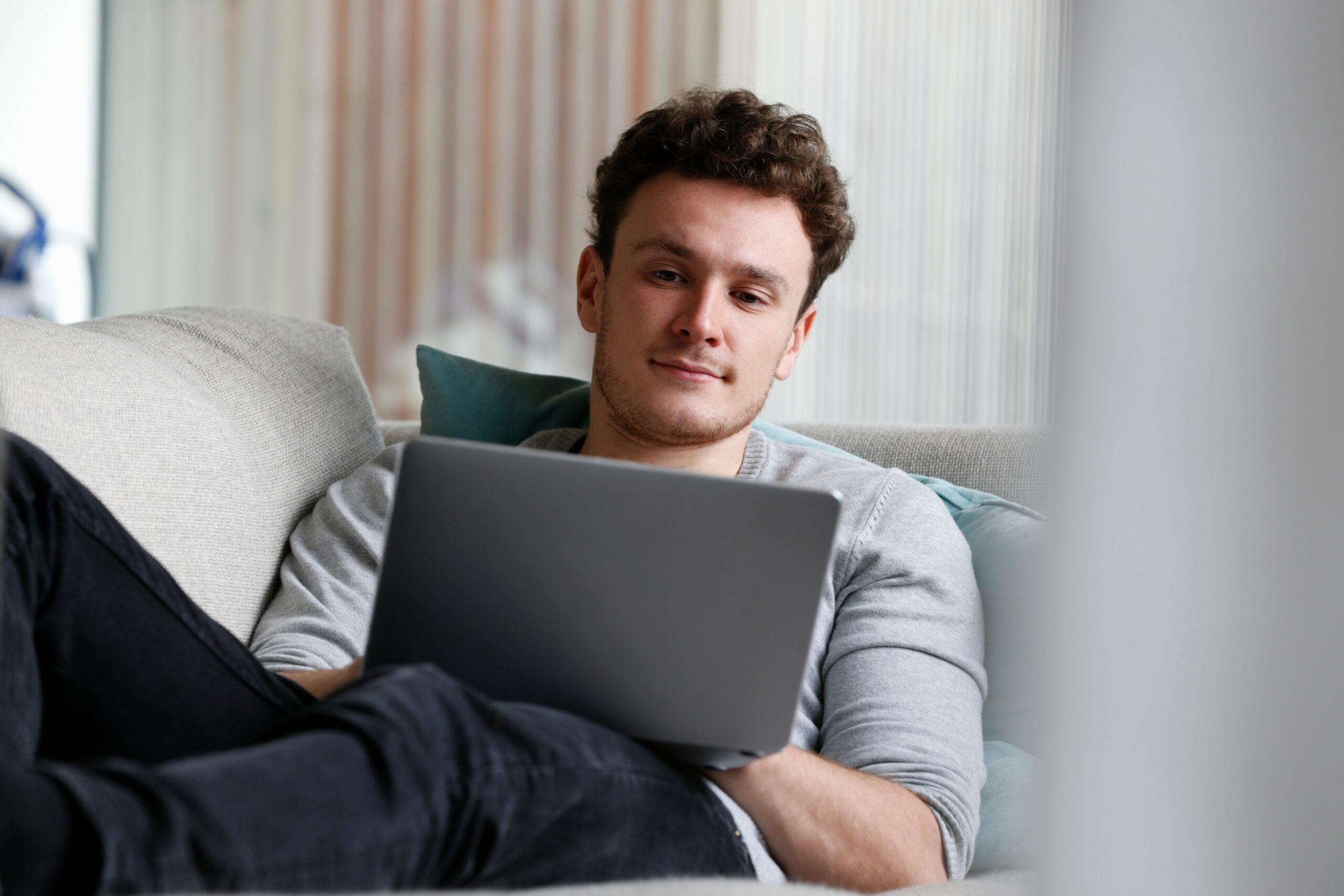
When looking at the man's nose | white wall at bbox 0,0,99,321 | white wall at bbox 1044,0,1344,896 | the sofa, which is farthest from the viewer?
white wall at bbox 0,0,99,321

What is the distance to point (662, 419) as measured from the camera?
1524 mm

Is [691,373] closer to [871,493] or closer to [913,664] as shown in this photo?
[871,493]

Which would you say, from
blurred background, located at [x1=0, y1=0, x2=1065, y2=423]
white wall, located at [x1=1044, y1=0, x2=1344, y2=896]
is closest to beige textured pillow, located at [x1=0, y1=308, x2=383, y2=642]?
white wall, located at [x1=1044, y1=0, x2=1344, y2=896]

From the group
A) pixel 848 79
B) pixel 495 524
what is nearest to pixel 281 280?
pixel 848 79

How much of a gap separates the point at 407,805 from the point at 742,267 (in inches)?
35.9

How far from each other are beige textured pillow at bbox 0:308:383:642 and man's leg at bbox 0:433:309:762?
0.28m

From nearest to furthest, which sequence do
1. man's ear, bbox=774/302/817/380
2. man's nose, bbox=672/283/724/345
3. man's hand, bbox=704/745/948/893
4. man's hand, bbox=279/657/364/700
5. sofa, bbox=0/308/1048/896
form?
man's hand, bbox=704/745/948/893 → man's hand, bbox=279/657/364/700 → sofa, bbox=0/308/1048/896 → man's nose, bbox=672/283/724/345 → man's ear, bbox=774/302/817/380

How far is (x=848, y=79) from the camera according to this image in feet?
11.2

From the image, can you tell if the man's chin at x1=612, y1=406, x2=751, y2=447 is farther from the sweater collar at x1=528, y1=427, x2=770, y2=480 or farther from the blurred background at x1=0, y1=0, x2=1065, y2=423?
the blurred background at x1=0, y1=0, x2=1065, y2=423

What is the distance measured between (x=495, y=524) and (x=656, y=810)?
0.24 m

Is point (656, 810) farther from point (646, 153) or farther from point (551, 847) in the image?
point (646, 153)

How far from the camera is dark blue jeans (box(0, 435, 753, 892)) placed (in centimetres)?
66

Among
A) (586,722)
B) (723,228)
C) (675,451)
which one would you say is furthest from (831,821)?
(723,228)

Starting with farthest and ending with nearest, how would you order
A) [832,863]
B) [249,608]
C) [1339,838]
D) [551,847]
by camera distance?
[249,608]
[832,863]
[551,847]
[1339,838]
